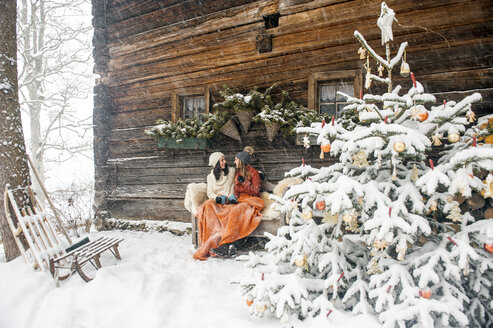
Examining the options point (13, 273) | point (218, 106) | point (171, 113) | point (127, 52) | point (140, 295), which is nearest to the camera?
point (140, 295)

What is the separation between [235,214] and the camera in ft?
15.0

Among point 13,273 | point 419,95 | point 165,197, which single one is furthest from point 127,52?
point 419,95

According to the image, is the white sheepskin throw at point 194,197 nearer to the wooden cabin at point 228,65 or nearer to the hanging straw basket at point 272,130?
the wooden cabin at point 228,65

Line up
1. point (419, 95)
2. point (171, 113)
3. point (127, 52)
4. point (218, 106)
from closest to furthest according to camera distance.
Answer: point (419, 95) → point (218, 106) → point (171, 113) → point (127, 52)

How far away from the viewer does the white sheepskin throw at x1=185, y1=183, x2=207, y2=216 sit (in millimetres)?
5081

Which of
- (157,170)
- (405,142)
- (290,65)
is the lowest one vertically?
(157,170)

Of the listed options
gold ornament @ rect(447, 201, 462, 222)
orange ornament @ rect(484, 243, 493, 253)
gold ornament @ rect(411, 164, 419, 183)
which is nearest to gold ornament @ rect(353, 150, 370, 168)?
gold ornament @ rect(411, 164, 419, 183)

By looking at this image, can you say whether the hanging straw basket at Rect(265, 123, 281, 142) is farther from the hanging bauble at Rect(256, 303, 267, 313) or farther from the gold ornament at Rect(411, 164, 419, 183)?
the hanging bauble at Rect(256, 303, 267, 313)

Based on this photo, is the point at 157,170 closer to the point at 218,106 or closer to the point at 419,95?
the point at 218,106

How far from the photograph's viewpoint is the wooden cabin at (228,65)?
172 inches

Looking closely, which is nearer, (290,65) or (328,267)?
(328,267)

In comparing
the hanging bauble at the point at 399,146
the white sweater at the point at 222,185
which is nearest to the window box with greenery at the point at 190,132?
the white sweater at the point at 222,185

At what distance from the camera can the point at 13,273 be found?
12.5 feet

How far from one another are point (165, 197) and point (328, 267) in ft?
14.7
